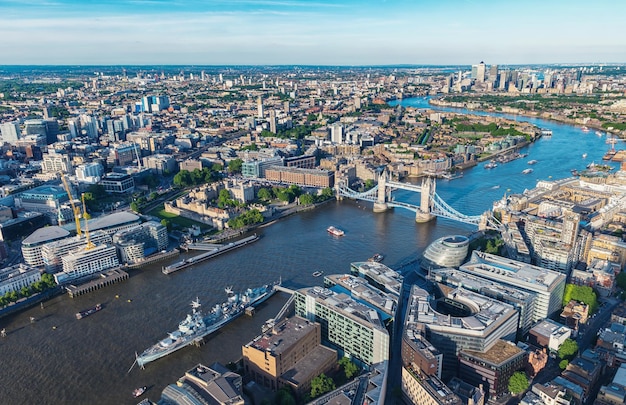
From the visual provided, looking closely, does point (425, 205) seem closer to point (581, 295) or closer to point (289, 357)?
point (581, 295)

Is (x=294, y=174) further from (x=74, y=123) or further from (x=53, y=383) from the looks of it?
(x=74, y=123)

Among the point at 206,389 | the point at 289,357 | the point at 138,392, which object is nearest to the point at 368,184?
the point at 289,357

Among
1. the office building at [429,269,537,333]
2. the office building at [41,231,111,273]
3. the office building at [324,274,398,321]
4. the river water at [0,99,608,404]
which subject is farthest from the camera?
the office building at [41,231,111,273]

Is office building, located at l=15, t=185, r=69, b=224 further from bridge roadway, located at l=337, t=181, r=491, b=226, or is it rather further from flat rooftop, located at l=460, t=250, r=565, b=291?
flat rooftop, located at l=460, t=250, r=565, b=291

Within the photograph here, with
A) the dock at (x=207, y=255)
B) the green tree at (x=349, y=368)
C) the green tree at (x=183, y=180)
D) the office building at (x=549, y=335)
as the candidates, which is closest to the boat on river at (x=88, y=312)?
the dock at (x=207, y=255)

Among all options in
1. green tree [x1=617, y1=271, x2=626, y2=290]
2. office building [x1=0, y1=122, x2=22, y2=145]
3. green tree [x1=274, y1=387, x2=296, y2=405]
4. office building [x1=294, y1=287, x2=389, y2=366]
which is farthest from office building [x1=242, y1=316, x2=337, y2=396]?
office building [x1=0, y1=122, x2=22, y2=145]
